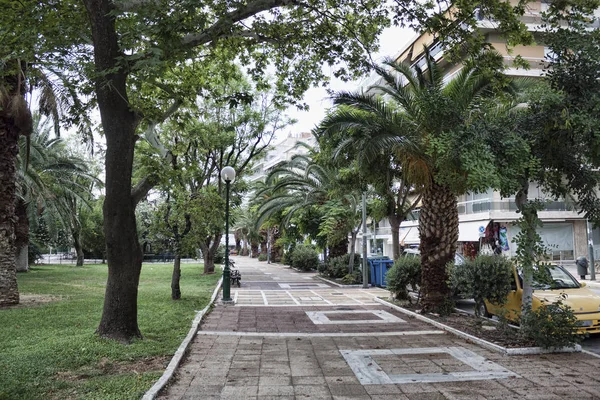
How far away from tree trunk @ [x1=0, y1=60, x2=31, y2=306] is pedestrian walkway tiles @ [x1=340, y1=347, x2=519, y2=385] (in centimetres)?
956

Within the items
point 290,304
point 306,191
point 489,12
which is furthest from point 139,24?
point 306,191

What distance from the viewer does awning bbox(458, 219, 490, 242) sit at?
31734 millimetres

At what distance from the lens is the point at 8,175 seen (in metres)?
12.5

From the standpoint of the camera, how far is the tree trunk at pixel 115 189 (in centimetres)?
795

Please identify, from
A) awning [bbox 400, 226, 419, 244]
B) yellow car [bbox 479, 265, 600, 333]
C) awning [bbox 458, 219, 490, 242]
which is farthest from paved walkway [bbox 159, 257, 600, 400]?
awning [bbox 400, 226, 419, 244]

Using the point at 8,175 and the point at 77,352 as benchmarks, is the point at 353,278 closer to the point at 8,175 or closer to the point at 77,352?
the point at 8,175

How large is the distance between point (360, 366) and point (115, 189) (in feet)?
16.2

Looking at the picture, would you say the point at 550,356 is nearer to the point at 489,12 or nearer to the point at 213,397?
the point at 213,397

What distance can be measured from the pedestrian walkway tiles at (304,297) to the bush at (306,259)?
12.8 meters

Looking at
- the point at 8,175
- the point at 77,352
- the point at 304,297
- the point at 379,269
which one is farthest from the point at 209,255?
the point at 77,352

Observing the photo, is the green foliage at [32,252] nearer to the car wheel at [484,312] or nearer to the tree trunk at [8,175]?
the tree trunk at [8,175]

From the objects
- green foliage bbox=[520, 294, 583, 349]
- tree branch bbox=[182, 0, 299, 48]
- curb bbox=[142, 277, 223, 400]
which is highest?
tree branch bbox=[182, 0, 299, 48]

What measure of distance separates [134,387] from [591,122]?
6.83 meters

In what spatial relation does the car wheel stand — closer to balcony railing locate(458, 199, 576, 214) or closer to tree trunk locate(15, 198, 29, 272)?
balcony railing locate(458, 199, 576, 214)
